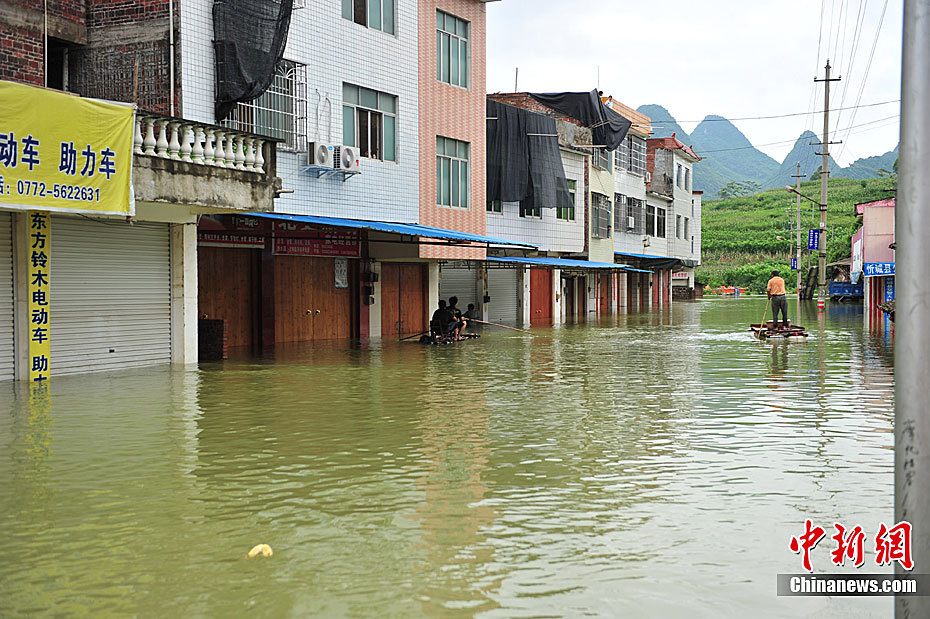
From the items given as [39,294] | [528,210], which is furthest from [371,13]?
[528,210]

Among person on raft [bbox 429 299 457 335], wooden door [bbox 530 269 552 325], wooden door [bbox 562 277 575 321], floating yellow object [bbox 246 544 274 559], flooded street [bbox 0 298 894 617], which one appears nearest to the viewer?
flooded street [bbox 0 298 894 617]

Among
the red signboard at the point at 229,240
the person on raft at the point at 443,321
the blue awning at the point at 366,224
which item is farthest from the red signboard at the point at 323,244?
the person on raft at the point at 443,321

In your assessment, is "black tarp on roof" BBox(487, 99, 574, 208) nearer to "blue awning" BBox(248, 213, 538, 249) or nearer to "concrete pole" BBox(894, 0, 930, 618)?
"blue awning" BBox(248, 213, 538, 249)

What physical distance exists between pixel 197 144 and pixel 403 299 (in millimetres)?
12910

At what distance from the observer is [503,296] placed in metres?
38.8

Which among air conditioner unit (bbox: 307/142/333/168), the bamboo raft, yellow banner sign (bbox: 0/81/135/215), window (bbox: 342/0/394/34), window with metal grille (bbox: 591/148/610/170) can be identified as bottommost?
the bamboo raft

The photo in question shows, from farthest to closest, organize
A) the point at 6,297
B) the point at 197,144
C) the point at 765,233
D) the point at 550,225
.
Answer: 1. the point at 765,233
2. the point at 550,225
3. the point at 197,144
4. the point at 6,297

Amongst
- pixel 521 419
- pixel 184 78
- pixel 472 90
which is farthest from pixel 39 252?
pixel 472 90

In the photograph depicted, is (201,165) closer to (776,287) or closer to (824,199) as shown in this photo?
(776,287)

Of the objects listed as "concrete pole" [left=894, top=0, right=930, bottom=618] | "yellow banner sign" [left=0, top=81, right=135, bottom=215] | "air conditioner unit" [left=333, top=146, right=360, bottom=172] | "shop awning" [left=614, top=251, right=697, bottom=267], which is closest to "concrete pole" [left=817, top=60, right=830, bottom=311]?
"shop awning" [left=614, top=251, right=697, bottom=267]

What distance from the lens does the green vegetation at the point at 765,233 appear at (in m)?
104

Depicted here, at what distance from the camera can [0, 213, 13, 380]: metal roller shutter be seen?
15.1 meters

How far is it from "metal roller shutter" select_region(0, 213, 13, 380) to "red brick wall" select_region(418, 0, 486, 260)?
1256cm

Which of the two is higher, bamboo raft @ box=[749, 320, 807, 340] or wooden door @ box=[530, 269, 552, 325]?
wooden door @ box=[530, 269, 552, 325]
